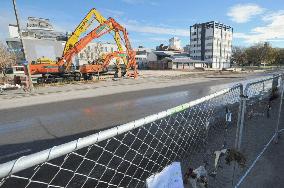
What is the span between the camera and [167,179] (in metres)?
2.07

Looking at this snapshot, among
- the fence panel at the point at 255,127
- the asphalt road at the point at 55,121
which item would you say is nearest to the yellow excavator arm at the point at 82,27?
the asphalt road at the point at 55,121

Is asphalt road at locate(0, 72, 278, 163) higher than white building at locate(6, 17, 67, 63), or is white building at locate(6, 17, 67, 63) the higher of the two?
white building at locate(6, 17, 67, 63)

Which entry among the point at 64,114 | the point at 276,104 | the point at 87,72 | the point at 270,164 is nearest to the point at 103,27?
the point at 87,72

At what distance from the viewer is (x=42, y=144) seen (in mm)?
6941

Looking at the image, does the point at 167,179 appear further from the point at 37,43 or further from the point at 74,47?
the point at 37,43

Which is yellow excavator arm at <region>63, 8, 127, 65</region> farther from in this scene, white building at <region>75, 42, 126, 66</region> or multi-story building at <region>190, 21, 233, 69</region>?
multi-story building at <region>190, 21, 233, 69</region>

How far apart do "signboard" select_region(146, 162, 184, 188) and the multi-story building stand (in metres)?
107

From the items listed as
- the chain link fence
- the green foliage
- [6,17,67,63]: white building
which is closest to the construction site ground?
the chain link fence

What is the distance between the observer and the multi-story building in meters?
110

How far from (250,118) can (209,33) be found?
111 metres

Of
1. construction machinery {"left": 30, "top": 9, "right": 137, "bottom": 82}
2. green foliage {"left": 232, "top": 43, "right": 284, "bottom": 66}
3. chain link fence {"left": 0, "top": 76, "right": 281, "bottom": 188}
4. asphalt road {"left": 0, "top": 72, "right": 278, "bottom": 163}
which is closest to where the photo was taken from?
chain link fence {"left": 0, "top": 76, "right": 281, "bottom": 188}

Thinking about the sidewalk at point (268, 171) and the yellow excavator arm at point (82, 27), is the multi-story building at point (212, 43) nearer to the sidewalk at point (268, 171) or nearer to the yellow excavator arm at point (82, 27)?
the yellow excavator arm at point (82, 27)

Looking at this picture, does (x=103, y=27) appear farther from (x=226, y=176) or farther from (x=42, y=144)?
(x=226, y=176)

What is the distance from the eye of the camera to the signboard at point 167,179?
1.92m
